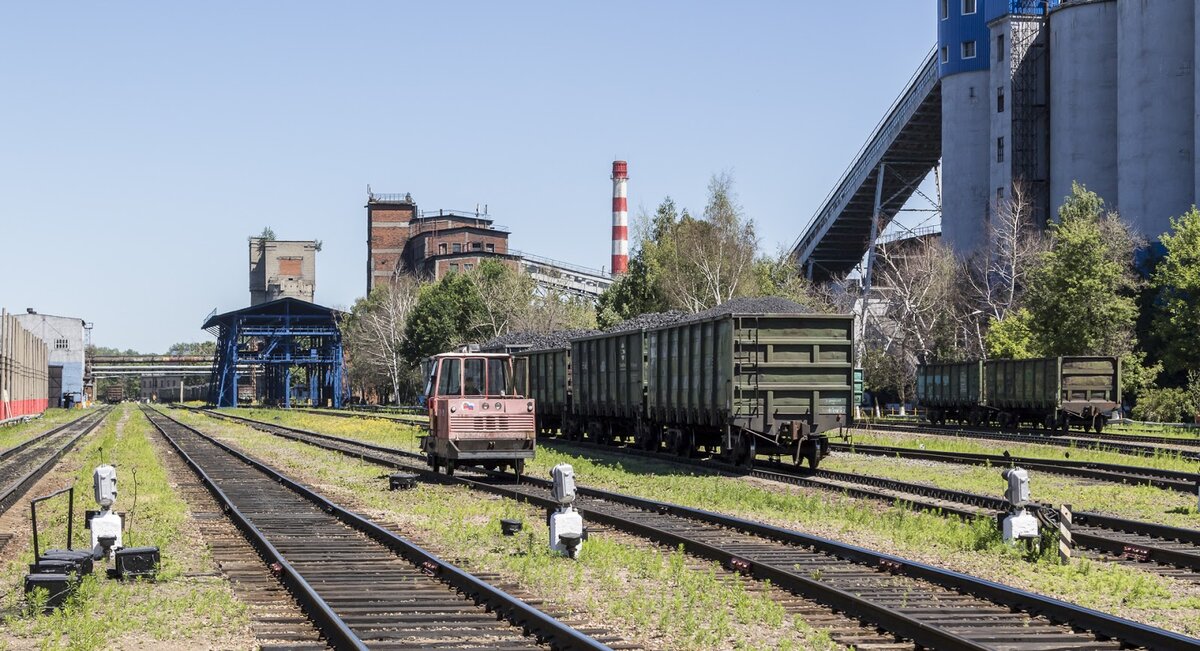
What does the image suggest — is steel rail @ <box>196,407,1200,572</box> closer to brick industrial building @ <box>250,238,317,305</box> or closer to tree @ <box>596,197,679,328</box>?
tree @ <box>596,197,679,328</box>

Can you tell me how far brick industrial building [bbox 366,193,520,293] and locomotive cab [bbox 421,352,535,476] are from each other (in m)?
111

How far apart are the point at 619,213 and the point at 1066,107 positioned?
133 ft

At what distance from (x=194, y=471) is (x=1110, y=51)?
5392cm

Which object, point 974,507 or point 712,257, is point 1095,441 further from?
point 712,257

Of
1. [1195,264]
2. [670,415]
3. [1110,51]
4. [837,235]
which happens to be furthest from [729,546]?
[837,235]

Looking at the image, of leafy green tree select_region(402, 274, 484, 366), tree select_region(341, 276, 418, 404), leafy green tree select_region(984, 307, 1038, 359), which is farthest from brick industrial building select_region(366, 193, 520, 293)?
leafy green tree select_region(984, 307, 1038, 359)

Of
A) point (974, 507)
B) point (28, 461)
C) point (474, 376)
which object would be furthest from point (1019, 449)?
point (28, 461)

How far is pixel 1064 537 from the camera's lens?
1357 centimetres

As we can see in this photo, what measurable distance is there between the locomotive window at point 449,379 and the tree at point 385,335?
237 feet

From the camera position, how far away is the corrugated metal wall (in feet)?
195

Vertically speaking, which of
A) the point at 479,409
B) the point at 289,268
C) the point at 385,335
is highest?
the point at 289,268

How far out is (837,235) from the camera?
84062 mm

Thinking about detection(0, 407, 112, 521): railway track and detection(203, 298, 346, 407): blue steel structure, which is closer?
detection(0, 407, 112, 521): railway track

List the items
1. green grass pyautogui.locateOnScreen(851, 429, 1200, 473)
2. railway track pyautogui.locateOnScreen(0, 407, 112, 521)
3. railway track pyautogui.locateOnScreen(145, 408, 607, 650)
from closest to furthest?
1. railway track pyautogui.locateOnScreen(145, 408, 607, 650)
2. railway track pyautogui.locateOnScreen(0, 407, 112, 521)
3. green grass pyautogui.locateOnScreen(851, 429, 1200, 473)
